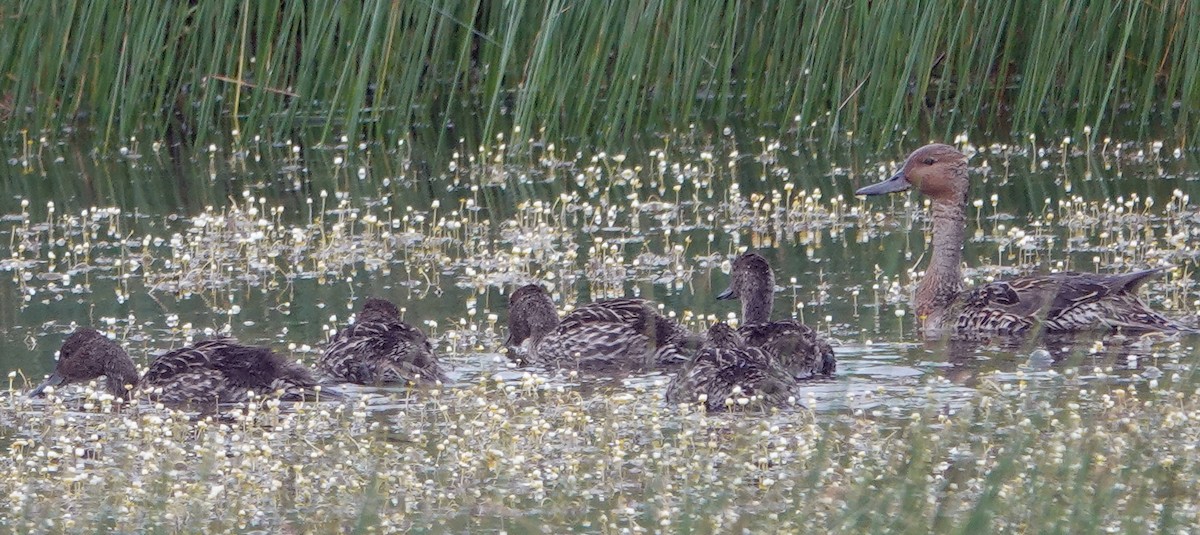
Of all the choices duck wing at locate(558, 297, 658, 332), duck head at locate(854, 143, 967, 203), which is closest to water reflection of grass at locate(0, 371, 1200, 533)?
duck wing at locate(558, 297, 658, 332)

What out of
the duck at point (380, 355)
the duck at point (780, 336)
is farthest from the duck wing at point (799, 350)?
the duck at point (380, 355)

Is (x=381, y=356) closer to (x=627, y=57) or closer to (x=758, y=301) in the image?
(x=758, y=301)

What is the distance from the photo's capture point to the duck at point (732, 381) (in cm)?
902

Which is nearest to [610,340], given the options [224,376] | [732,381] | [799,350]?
[799,350]

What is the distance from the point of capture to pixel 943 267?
11.7 m

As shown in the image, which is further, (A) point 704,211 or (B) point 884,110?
(B) point 884,110

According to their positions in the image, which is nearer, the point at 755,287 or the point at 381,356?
the point at 381,356

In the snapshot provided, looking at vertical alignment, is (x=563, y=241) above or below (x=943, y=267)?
above

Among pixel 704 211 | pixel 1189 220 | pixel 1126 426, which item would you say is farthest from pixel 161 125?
pixel 1126 426

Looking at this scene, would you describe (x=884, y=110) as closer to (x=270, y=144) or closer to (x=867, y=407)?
(x=270, y=144)

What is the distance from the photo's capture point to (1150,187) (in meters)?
14.7

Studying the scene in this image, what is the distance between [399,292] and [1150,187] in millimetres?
5544

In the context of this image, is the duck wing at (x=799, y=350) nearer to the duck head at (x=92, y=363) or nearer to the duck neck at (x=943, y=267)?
the duck neck at (x=943, y=267)

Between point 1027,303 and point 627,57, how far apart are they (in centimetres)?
480
